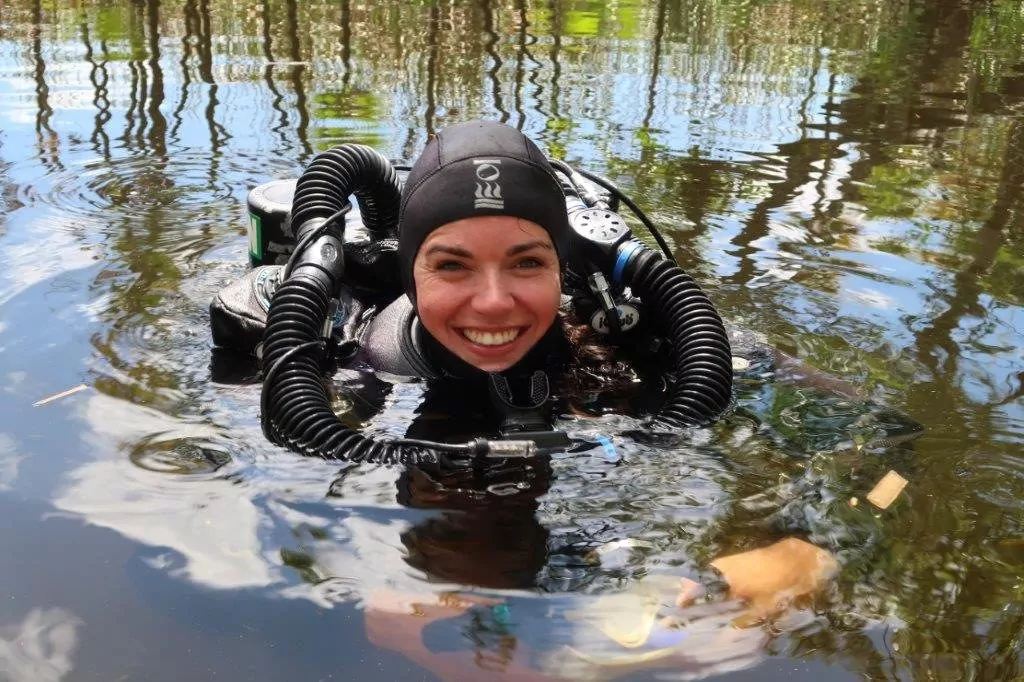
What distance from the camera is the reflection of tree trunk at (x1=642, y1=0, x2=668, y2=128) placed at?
309 inches

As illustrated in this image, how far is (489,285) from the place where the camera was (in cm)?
285

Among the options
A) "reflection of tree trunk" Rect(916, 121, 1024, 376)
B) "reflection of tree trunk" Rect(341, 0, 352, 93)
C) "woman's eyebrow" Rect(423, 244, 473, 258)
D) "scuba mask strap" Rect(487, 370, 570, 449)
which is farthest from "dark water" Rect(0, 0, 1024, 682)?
"woman's eyebrow" Rect(423, 244, 473, 258)

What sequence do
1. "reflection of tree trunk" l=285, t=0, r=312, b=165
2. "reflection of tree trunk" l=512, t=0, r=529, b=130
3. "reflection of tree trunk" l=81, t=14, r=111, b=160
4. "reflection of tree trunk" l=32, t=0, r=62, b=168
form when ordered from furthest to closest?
1. "reflection of tree trunk" l=512, t=0, r=529, b=130
2. "reflection of tree trunk" l=285, t=0, r=312, b=165
3. "reflection of tree trunk" l=81, t=14, r=111, b=160
4. "reflection of tree trunk" l=32, t=0, r=62, b=168

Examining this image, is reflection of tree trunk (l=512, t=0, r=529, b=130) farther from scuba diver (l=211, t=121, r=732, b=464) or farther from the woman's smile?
the woman's smile

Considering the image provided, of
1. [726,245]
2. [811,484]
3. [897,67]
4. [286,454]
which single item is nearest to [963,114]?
[897,67]

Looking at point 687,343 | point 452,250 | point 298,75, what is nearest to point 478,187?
point 452,250

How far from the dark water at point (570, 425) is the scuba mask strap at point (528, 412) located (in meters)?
0.16

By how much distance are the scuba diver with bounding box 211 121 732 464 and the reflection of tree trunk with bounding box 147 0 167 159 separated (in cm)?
325

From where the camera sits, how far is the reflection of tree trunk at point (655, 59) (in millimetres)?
7855

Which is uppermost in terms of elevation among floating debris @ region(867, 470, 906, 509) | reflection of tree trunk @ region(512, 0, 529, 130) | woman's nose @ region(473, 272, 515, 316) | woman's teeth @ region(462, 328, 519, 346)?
reflection of tree trunk @ region(512, 0, 529, 130)

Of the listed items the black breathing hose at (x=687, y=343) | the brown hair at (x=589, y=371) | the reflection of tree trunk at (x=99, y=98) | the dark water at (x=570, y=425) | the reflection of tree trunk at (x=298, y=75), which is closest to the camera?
the dark water at (x=570, y=425)

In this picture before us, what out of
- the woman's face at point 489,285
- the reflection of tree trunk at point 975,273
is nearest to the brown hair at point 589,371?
the woman's face at point 489,285

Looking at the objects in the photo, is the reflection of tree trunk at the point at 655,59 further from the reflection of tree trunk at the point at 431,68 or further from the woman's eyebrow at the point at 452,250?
the woman's eyebrow at the point at 452,250

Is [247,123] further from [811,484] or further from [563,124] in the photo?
[811,484]
